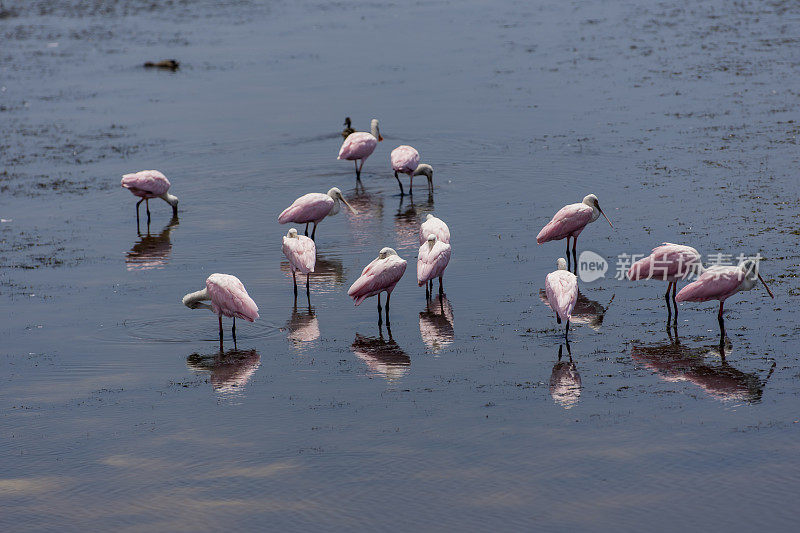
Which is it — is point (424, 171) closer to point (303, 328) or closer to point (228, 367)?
point (303, 328)

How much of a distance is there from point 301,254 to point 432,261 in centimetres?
211

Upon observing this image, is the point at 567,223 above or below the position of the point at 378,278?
above

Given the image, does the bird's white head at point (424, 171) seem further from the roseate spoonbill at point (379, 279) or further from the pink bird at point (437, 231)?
the roseate spoonbill at point (379, 279)

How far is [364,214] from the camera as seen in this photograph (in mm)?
21781

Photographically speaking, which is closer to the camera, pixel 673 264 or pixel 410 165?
pixel 673 264

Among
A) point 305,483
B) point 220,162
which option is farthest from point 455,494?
point 220,162

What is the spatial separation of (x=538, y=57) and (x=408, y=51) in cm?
478

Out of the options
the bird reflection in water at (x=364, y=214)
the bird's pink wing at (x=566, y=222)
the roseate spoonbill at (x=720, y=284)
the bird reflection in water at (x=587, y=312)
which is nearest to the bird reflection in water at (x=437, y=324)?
the bird reflection in water at (x=587, y=312)

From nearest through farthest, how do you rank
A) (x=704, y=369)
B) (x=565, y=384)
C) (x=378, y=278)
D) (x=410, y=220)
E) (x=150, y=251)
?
(x=565, y=384)
(x=704, y=369)
(x=378, y=278)
(x=150, y=251)
(x=410, y=220)

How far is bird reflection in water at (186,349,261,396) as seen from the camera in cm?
1316

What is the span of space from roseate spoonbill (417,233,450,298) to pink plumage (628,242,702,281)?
2.82 m

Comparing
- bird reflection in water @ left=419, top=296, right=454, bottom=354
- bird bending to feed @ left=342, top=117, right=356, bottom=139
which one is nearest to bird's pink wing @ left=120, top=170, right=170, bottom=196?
bird bending to feed @ left=342, top=117, right=356, bottom=139

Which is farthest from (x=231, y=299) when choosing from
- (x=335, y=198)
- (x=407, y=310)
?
(x=335, y=198)

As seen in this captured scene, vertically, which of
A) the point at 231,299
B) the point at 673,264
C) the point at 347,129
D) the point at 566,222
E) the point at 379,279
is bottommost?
the point at 231,299
